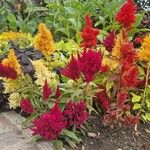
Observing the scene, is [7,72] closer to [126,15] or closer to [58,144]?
[58,144]

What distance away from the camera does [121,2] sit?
6.48 meters

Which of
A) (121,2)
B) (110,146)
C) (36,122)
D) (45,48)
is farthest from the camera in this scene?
(121,2)

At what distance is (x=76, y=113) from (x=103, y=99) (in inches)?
19.5

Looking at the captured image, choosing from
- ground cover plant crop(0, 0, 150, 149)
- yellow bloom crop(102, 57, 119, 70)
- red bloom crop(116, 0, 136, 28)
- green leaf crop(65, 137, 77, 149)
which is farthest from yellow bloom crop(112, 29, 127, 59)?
green leaf crop(65, 137, 77, 149)

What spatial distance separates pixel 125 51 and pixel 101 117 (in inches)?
31.4

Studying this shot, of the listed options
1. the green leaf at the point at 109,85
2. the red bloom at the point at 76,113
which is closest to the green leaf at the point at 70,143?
the red bloom at the point at 76,113

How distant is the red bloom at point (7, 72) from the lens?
407 cm

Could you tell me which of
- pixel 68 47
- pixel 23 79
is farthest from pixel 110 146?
pixel 68 47

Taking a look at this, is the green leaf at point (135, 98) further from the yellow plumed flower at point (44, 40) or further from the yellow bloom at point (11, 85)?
the yellow bloom at point (11, 85)

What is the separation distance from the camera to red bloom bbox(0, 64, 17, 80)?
407 centimetres

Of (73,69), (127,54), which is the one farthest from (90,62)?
(127,54)

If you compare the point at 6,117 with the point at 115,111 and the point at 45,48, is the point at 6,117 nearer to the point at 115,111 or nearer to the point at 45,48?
the point at 45,48

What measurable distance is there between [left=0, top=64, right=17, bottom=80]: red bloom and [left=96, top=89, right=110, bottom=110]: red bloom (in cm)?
79

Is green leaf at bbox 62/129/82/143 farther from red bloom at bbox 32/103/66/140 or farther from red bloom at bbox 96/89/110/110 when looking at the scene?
red bloom at bbox 96/89/110/110
